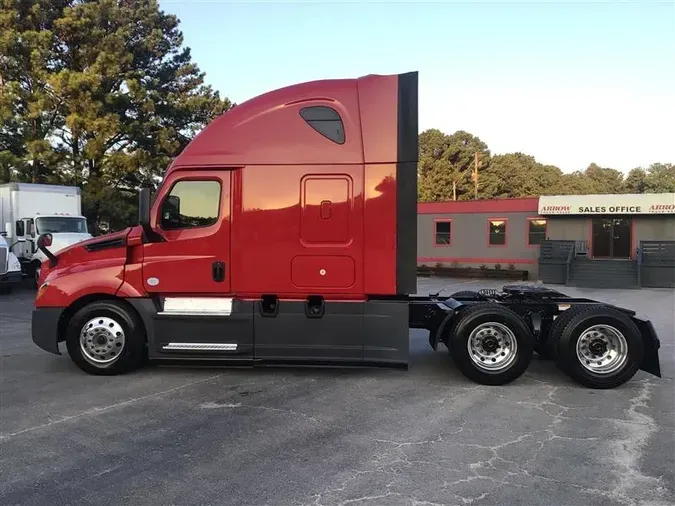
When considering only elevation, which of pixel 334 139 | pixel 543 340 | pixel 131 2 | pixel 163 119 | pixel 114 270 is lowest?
pixel 543 340

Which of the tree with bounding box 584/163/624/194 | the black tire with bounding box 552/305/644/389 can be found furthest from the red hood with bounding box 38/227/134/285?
the tree with bounding box 584/163/624/194

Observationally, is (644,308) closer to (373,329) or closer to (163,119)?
(373,329)

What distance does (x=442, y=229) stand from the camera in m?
28.6

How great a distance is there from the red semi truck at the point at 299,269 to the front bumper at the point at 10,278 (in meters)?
11.1

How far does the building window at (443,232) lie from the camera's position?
2845cm

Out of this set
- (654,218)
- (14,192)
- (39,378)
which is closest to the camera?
(39,378)

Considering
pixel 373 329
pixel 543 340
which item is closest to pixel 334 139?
pixel 373 329

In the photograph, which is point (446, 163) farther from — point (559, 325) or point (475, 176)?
point (559, 325)

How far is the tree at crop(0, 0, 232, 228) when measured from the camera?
2508cm

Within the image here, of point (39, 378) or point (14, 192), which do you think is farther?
point (14, 192)

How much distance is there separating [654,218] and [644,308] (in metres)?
11.1

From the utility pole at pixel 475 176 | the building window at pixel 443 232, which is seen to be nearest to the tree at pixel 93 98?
the building window at pixel 443 232

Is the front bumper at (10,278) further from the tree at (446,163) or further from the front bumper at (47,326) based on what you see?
the tree at (446,163)

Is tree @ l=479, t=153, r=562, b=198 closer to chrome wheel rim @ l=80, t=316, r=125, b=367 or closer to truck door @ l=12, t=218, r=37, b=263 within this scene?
truck door @ l=12, t=218, r=37, b=263
